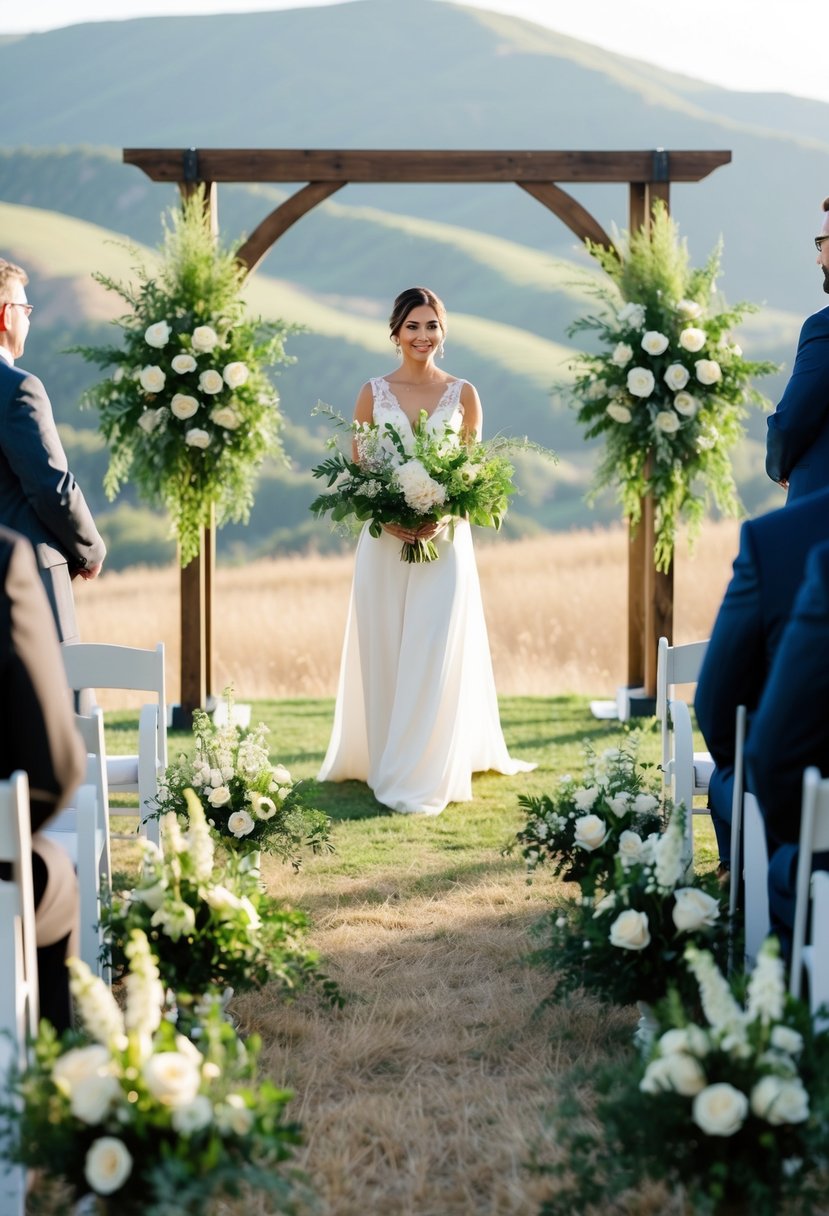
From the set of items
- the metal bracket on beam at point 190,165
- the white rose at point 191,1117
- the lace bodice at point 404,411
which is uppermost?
the metal bracket on beam at point 190,165

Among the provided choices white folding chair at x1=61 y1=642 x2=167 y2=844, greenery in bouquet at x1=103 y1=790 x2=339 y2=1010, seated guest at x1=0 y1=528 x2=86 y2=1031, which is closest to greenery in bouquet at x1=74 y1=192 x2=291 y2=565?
white folding chair at x1=61 y1=642 x2=167 y2=844

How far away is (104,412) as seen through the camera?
303 inches

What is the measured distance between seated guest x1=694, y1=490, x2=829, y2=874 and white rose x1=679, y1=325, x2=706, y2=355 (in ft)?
15.5

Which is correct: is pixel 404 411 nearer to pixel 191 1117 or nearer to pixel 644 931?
pixel 644 931

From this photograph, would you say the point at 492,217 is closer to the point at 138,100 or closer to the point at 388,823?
the point at 138,100

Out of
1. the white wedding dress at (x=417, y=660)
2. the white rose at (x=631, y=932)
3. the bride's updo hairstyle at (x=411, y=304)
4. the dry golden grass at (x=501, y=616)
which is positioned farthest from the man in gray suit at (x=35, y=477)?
the dry golden grass at (x=501, y=616)

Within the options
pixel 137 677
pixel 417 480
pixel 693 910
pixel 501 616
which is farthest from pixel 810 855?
pixel 501 616

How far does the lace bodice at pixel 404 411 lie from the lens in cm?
668

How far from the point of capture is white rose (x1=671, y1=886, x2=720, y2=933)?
119 inches

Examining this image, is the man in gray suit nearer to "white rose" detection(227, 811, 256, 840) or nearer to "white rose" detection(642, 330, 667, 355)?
"white rose" detection(227, 811, 256, 840)

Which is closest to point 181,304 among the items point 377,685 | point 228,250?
point 228,250

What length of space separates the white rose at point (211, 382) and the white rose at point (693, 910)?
5.08m

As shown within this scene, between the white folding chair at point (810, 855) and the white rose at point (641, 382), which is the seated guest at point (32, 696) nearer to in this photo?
the white folding chair at point (810, 855)

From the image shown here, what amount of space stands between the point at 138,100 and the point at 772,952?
198ft
